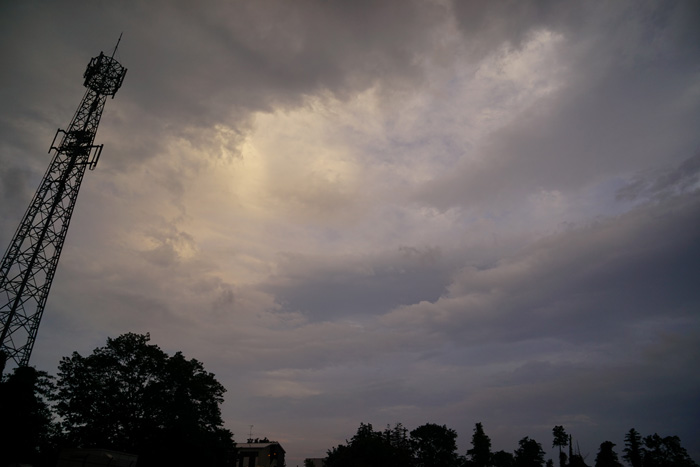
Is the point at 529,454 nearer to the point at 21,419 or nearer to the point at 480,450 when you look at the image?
the point at 480,450

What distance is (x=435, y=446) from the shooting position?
354 feet

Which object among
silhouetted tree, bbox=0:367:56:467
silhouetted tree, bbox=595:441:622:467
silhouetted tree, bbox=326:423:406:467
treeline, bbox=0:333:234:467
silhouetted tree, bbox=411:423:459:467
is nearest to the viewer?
silhouetted tree, bbox=0:367:56:467

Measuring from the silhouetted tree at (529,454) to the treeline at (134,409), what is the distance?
9559 centimetres

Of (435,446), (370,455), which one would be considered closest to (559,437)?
(435,446)

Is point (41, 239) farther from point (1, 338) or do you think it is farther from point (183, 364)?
point (183, 364)

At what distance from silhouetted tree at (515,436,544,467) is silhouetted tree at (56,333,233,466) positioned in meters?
95.6

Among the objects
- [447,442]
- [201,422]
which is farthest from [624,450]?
[201,422]

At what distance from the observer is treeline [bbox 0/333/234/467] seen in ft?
152

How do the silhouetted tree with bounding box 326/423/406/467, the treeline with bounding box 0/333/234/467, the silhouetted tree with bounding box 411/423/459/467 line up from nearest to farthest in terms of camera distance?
the treeline with bounding box 0/333/234/467 < the silhouetted tree with bounding box 326/423/406/467 < the silhouetted tree with bounding box 411/423/459/467

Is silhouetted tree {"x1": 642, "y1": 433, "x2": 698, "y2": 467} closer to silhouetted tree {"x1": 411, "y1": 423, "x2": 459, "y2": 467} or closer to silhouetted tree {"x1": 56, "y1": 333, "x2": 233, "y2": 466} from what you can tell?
silhouetted tree {"x1": 411, "y1": 423, "x2": 459, "y2": 467}

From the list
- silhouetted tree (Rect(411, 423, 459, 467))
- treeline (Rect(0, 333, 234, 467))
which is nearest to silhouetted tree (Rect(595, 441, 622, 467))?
silhouetted tree (Rect(411, 423, 459, 467))

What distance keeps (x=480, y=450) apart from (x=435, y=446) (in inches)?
459

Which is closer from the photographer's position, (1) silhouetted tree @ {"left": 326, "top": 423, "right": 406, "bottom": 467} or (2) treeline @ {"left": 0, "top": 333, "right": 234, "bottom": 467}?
(2) treeline @ {"left": 0, "top": 333, "right": 234, "bottom": 467}

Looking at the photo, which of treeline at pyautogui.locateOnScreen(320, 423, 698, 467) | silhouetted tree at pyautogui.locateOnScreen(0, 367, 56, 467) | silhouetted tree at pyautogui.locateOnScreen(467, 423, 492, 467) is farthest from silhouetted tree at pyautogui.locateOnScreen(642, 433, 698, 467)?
silhouetted tree at pyautogui.locateOnScreen(0, 367, 56, 467)
